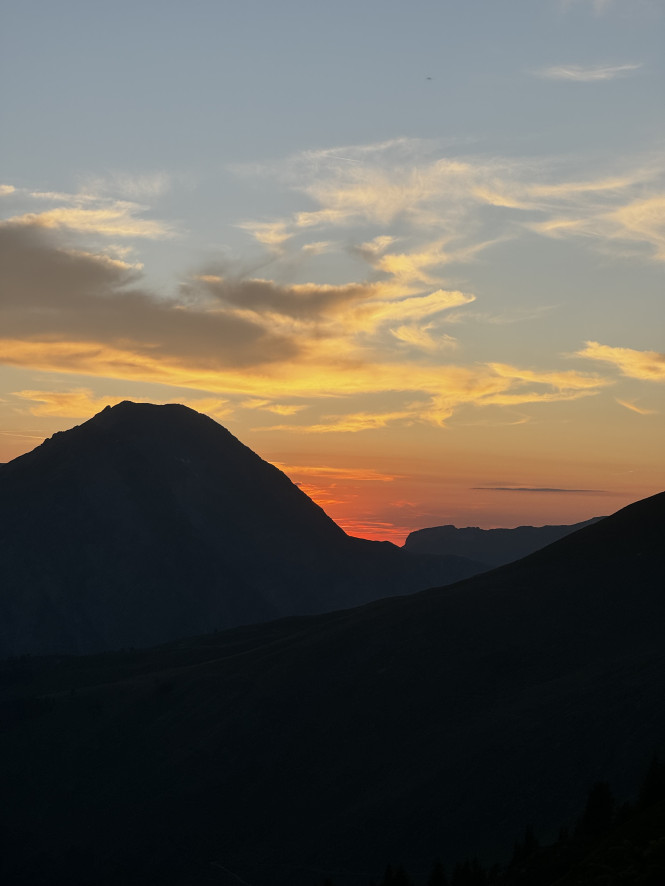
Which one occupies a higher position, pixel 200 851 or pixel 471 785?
pixel 471 785

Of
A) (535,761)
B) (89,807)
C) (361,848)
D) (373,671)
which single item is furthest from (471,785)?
(89,807)

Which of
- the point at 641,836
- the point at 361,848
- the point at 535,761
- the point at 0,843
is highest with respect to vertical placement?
the point at 641,836

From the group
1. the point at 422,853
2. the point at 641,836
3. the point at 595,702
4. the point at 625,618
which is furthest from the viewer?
the point at 625,618

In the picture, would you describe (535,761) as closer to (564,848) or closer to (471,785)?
(471,785)

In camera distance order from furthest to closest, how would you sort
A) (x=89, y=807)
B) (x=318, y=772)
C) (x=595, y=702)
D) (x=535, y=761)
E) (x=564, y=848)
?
1. (x=89, y=807)
2. (x=318, y=772)
3. (x=595, y=702)
4. (x=535, y=761)
5. (x=564, y=848)

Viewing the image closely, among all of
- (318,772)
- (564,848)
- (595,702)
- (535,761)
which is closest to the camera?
(564,848)

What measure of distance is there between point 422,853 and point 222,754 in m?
65.0

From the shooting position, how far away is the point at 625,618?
193250 mm

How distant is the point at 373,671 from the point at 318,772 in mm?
35529

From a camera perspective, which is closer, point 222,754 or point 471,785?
point 471,785

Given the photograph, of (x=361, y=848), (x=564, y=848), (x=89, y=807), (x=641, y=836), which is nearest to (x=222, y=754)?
(x=89, y=807)

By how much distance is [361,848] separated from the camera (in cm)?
13375

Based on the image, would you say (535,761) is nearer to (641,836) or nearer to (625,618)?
(625,618)

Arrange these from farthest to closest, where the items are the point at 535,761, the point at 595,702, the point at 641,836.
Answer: the point at 595,702 → the point at 535,761 → the point at 641,836
